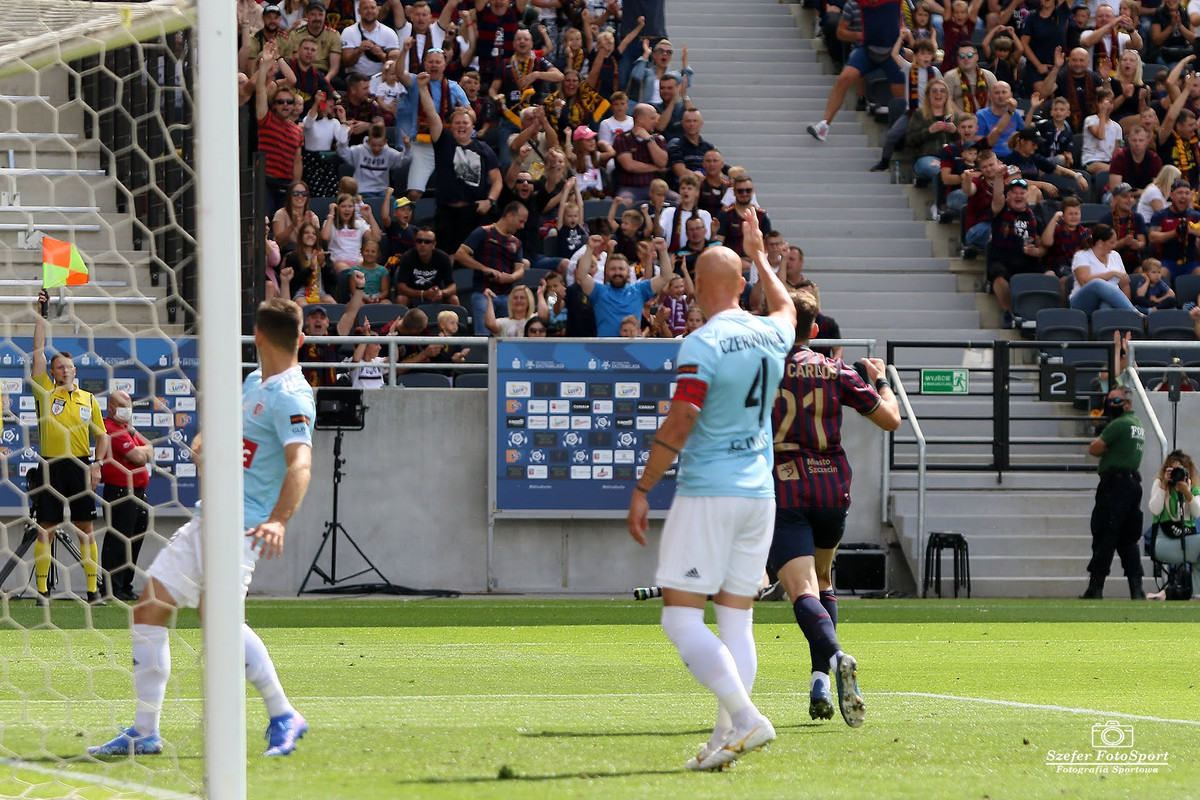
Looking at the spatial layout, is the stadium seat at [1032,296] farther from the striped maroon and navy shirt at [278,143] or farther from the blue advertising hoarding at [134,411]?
the blue advertising hoarding at [134,411]

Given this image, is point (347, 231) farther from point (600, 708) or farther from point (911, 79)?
point (600, 708)

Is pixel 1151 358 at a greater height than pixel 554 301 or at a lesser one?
lesser

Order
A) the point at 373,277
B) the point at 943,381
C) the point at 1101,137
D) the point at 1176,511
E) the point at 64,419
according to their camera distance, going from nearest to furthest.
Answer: the point at 64,419
the point at 1176,511
the point at 373,277
the point at 943,381
the point at 1101,137

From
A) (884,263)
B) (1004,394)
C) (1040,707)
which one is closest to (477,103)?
(884,263)

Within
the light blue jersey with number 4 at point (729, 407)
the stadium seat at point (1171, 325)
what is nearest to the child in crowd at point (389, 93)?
the stadium seat at point (1171, 325)

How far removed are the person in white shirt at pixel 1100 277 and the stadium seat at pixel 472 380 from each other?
7.09 meters

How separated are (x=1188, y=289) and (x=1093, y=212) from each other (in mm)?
1526

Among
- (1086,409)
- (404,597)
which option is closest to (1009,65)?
(1086,409)

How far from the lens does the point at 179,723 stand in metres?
6.41

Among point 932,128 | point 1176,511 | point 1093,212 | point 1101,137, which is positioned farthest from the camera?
point 1101,137

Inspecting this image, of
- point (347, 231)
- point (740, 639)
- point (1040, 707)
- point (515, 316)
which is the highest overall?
point (347, 231)

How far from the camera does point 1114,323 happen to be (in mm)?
19469

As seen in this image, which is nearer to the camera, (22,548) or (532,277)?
(22,548)

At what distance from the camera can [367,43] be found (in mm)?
20078
